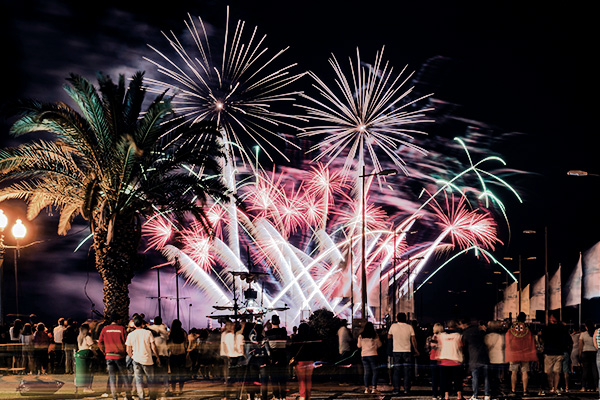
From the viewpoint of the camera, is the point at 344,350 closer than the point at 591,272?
Yes

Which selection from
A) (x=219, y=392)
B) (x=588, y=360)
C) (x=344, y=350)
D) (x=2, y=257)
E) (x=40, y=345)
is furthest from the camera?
(x=2, y=257)

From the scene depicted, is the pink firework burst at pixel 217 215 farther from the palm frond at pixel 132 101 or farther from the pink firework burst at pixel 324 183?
the palm frond at pixel 132 101

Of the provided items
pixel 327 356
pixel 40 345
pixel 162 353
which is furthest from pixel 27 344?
pixel 327 356

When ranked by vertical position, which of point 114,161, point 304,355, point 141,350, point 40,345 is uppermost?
point 114,161

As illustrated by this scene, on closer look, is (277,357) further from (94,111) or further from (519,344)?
(94,111)

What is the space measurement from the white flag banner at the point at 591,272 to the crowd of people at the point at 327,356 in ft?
34.6

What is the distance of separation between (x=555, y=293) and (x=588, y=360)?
20.4 meters

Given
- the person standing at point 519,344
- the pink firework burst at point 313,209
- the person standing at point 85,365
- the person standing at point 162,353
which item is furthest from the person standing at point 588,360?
the pink firework burst at point 313,209

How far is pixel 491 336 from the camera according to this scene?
1562 centimetres

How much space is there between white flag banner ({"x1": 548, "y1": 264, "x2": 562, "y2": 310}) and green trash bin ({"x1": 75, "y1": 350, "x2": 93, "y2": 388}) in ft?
87.4

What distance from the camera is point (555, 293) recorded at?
37969 millimetres

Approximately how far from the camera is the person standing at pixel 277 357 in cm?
1502

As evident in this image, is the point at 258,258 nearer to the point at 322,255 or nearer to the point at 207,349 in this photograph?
the point at 322,255

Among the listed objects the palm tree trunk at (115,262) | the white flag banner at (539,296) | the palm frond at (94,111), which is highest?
the palm frond at (94,111)
